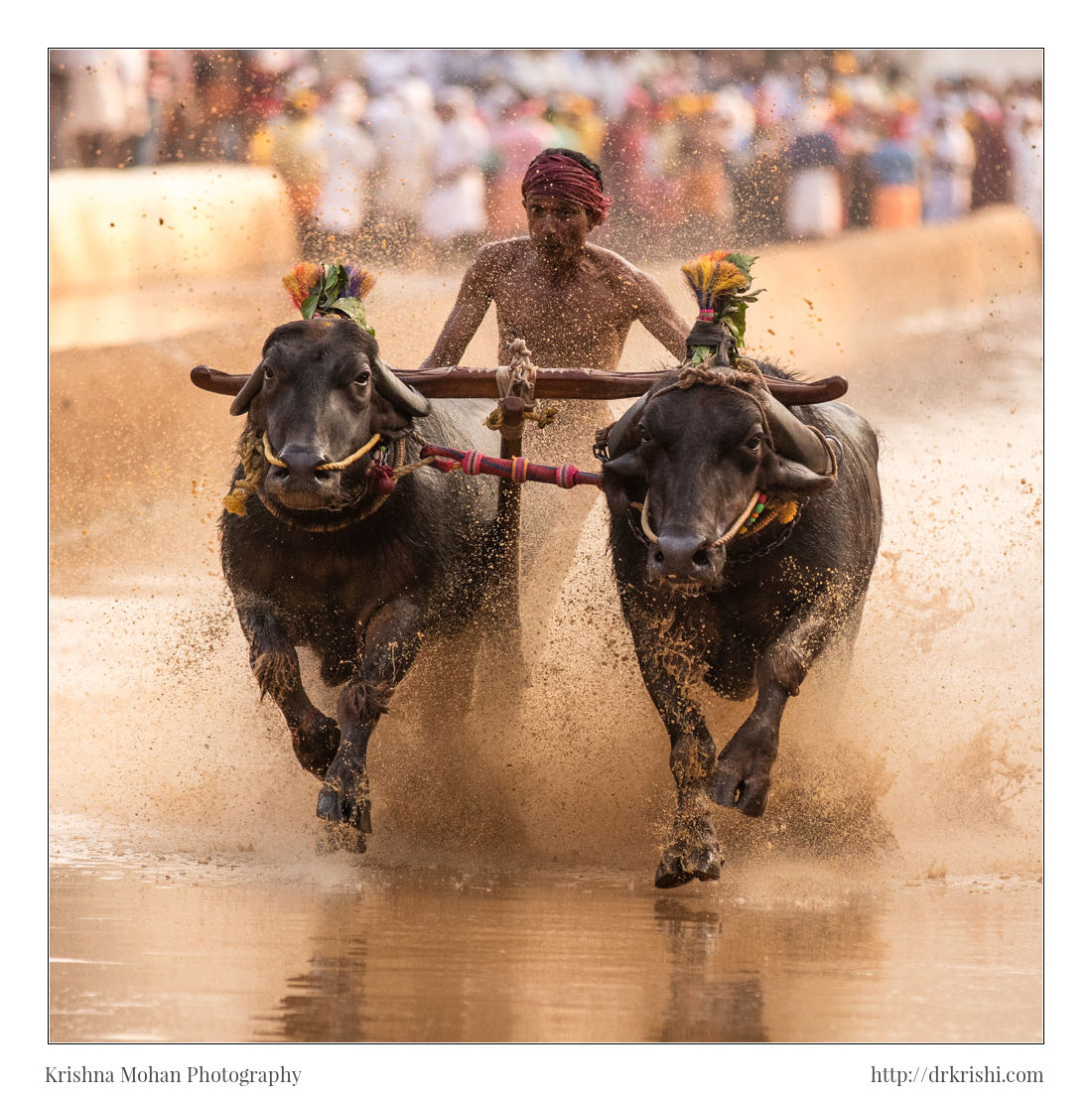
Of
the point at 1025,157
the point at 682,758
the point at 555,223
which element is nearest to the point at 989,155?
the point at 1025,157

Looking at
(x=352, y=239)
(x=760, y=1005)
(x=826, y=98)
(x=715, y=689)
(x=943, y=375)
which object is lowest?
(x=760, y=1005)

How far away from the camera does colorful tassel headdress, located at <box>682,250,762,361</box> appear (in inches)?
231

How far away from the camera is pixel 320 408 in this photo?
5727mm

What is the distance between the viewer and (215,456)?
12.1 meters

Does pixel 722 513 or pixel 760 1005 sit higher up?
pixel 722 513

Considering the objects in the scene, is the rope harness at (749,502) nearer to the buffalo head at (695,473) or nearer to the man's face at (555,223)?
the buffalo head at (695,473)

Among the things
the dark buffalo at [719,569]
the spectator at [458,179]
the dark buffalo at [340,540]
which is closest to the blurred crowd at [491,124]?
the spectator at [458,179]

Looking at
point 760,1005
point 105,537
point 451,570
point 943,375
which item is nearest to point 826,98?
point 943,375

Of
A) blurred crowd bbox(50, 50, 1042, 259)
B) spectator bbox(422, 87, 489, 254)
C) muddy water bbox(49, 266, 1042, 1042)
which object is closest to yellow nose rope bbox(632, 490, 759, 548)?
muddy water bbox(49, 266, 1042, 1042)

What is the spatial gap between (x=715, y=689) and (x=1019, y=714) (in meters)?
2.10

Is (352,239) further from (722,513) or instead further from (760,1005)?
(760,1005)

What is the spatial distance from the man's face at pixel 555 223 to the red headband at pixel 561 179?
22 millimetres

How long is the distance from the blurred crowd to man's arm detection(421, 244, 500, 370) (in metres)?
4.50

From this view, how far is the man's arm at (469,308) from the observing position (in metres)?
7.52
